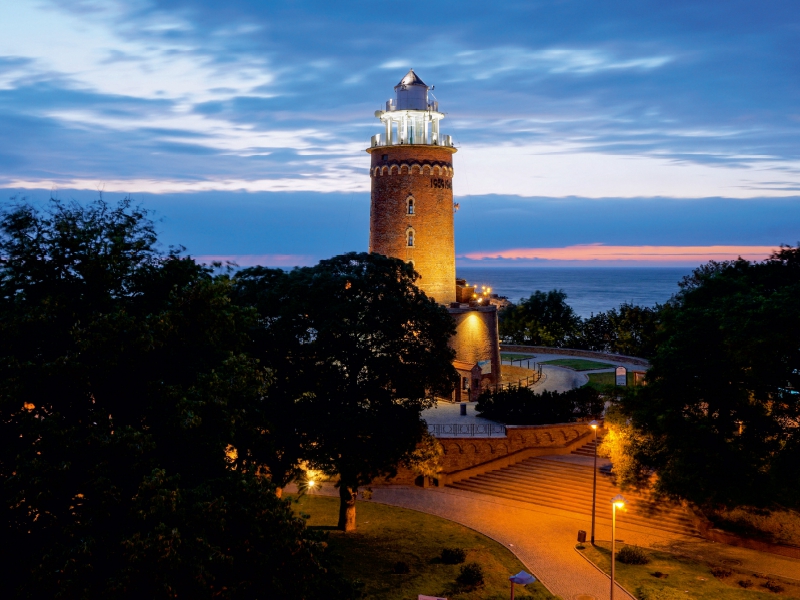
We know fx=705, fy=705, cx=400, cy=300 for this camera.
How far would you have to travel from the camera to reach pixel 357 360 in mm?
25453

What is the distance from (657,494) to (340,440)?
1144 centimetres

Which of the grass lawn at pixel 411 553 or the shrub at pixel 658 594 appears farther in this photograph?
the grass lawn at pixel 411 553

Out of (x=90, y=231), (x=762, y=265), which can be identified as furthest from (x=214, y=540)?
(x=762, y=265)

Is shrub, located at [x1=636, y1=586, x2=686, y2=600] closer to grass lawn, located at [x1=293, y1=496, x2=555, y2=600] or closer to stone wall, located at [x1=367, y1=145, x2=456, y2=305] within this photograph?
grass lawn, located at [x1=293, y1=496, x2=555, y2=600]

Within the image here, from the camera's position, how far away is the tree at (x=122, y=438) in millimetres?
12492

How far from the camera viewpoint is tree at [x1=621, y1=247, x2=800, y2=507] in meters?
21.8

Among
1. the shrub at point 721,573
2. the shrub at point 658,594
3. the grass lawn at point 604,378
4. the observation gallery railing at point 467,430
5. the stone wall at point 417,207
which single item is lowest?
the shrub at point 658,594

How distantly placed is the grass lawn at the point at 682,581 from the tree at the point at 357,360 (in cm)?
823

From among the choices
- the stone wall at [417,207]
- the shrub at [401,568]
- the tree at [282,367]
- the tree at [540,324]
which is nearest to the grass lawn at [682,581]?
the shrub at [401,568]

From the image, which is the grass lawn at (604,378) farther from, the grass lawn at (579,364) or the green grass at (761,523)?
the green grass at (761,523)

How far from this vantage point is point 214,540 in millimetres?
13547

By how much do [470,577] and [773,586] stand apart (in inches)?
371

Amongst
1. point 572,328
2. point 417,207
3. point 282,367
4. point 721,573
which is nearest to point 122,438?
point 282,367

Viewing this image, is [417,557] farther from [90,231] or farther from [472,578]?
[90,231]
